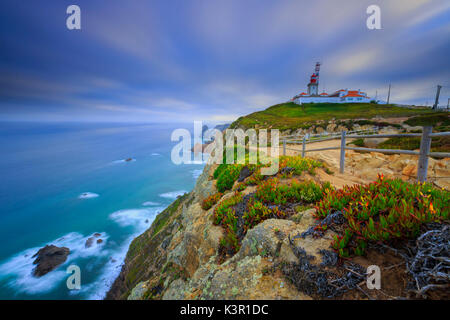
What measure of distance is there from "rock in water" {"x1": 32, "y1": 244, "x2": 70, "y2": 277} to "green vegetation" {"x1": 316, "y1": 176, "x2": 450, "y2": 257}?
119 feet

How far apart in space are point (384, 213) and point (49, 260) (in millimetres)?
37960

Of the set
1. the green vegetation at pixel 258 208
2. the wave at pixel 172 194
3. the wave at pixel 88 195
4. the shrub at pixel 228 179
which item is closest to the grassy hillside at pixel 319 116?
the wave at pixel 172 194

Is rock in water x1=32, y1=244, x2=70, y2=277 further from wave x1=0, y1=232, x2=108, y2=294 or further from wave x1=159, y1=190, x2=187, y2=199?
wave x1=159, y1=190, x2=187, y2=199

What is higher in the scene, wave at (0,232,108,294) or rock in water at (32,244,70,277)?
rock in water at (32,244,70,277)

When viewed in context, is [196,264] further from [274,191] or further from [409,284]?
[409,284]

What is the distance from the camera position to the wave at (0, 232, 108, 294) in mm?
21672

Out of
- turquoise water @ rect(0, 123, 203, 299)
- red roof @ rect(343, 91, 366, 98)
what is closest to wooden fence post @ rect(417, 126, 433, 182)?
turquoise water @ rect(0, 123, 203, 299)

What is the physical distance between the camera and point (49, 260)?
2453cm

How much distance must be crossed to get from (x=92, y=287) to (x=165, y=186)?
3987 cm

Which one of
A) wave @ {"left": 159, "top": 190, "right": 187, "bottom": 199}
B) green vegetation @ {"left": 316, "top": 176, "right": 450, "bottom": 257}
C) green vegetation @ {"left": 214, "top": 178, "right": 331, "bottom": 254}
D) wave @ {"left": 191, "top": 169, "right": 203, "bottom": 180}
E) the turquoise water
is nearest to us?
green vegetation @ {"left": 316, "top": 176, "right": 450, "bottom": 257}

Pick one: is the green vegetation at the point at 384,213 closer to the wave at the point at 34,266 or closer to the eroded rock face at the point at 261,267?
the eroded rock face at the point at 261,267

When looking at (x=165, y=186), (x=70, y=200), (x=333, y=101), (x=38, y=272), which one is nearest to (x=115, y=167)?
(x=70, y=200)

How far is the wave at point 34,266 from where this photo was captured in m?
21.7

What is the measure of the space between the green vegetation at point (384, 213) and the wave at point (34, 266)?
33047 mm
